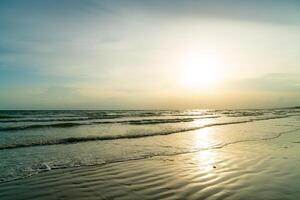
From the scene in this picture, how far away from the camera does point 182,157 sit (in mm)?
12812

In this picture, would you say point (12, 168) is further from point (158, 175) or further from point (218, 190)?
point (218, 190)

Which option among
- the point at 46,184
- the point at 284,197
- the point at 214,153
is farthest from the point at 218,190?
the point at 214,153

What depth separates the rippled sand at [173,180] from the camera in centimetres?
733

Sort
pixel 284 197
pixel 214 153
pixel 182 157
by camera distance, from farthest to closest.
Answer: pixel 214 153 < pixel 182 157 < pixel 284 197

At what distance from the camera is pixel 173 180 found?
28.4ft

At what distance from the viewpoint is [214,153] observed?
45.1 ft

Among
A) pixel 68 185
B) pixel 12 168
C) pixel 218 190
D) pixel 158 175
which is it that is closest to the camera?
pixel 218 190

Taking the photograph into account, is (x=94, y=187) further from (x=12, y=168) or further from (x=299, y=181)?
(x=299, y=181)

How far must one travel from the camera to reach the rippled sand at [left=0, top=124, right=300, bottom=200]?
7.33m

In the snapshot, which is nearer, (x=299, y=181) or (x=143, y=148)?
(x=299, y=181)

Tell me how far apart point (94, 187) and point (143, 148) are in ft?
25.2

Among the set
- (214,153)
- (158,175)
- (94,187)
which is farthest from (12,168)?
(214,153)

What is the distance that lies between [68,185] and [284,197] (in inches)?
200

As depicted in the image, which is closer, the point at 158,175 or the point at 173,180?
the point at 173,180
